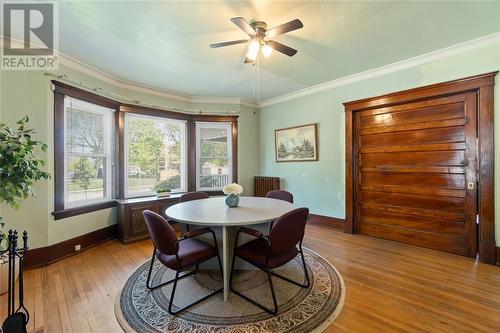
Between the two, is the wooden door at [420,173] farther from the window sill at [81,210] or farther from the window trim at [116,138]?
the window sill at [81,210]

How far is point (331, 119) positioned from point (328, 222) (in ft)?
6.22

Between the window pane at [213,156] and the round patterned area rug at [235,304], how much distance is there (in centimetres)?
244

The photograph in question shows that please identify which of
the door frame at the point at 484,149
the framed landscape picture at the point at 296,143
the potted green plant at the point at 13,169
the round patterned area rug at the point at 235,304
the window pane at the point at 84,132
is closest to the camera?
the potted green plant at the point at 13,169

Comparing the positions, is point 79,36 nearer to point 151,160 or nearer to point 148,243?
point 151,160

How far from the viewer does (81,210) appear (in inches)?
122

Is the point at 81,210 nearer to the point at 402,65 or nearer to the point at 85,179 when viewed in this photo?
the point at 85,179

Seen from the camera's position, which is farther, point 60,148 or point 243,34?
point 60,148

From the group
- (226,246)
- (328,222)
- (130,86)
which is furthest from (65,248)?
(328,222)

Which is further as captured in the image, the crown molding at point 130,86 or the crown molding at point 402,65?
the crown molding at point 130,86

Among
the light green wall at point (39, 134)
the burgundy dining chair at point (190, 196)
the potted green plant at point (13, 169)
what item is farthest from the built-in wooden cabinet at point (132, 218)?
the potted green plant at point (13, 169)

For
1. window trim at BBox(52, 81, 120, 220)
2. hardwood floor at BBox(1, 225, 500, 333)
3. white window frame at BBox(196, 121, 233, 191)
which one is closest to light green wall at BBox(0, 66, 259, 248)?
window trim at BBox(52, 81, 120, 220)

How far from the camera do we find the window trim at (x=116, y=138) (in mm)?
2820

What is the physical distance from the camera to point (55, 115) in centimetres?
279

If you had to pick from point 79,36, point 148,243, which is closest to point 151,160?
point 148,243
